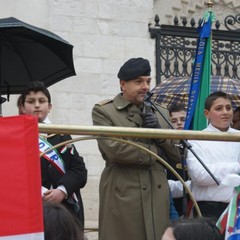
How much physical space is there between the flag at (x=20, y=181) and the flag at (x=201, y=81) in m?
3.50

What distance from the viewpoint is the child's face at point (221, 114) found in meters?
6.95

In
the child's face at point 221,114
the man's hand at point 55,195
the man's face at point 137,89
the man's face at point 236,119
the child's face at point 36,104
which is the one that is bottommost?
the man's hand at point 55,195

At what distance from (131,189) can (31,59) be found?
1.66 m

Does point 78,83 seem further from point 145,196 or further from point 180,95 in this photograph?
point 145,196

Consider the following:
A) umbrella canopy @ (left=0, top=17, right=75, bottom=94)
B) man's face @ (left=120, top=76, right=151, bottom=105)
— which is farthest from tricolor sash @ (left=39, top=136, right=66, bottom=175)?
umbrella canopy @ (left=0, top=17, right=75, bottom=94)

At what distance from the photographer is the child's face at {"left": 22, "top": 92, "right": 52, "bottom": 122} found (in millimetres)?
6914

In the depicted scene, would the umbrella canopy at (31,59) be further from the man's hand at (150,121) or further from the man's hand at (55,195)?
the man's hand at (150,121)

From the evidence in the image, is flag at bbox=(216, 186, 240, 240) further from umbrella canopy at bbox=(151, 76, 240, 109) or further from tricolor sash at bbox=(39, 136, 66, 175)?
umbrella canopy at bbox=(151, 76, 240, 109)

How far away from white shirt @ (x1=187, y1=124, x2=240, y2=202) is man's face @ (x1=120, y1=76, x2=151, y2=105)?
52cm

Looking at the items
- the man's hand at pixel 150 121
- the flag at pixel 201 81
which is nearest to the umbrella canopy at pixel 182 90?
the flag at pixel 201 81

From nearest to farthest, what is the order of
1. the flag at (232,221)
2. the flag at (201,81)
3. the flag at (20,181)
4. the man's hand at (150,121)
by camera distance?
the flag at (20,181)
the flag at (232,221)
the man's hand at (150,121)
the flag at (201,81)

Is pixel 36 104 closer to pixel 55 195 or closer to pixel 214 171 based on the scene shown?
pixel 55 195

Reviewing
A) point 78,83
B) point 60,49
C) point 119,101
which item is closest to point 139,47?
point 78,83

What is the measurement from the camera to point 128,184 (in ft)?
21.2
